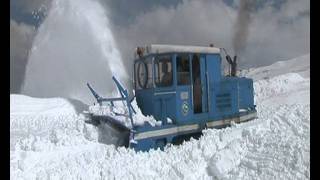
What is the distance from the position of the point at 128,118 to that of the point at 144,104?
28.5 inches

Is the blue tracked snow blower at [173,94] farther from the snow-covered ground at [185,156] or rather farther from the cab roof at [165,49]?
the snow-covered ground at [185,156]

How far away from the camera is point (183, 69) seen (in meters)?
9.88

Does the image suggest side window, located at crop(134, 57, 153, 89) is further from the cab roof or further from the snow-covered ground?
the snow-covered ground

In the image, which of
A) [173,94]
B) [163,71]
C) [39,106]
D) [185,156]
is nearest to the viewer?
[185,156]

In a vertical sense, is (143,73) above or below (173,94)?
above

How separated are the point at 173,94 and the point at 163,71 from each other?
0.56 metres

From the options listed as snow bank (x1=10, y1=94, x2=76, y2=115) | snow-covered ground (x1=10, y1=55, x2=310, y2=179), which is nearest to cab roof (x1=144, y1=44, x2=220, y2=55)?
snow-covered ground (x1=10, y1=55, x2=310, y2=179)

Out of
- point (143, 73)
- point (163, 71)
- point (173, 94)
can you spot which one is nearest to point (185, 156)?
point (173, 94)

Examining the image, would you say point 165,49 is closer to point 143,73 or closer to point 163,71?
point 163,71

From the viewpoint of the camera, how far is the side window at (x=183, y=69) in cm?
977

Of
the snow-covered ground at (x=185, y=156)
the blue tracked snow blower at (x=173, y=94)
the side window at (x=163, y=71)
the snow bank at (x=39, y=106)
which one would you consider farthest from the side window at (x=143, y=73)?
the snow bank at (x=39, y=106)

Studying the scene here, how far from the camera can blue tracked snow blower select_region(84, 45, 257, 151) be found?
9.35 m

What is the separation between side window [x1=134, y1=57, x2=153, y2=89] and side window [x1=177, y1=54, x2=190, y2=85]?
58 centimetres

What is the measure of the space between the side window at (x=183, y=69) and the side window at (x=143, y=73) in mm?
580
